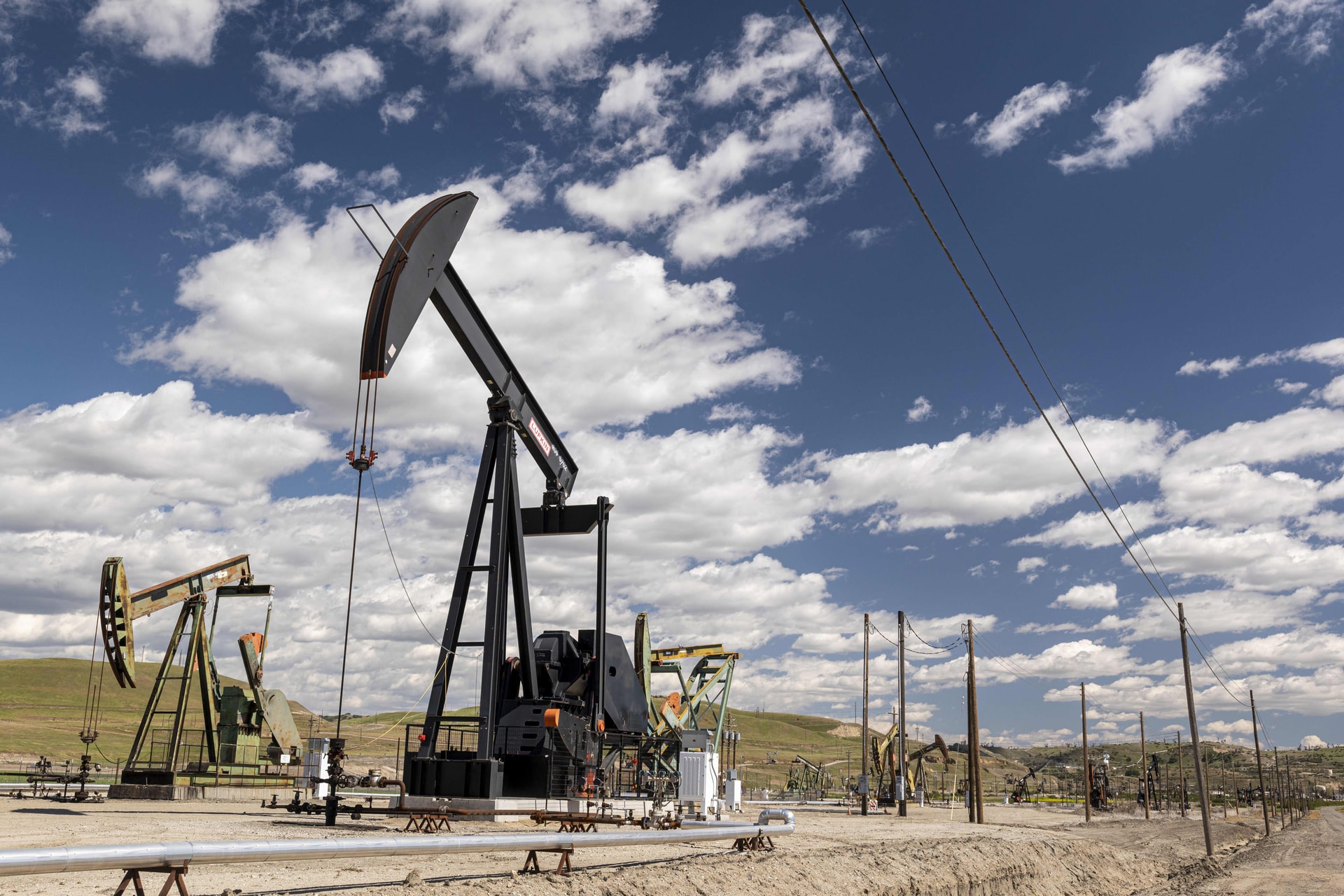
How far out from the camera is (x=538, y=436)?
70.9 feet

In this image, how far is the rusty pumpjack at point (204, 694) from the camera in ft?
76.5

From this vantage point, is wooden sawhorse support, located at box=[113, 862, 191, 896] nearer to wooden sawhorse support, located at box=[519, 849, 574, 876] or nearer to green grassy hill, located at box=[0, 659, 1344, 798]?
wooden sawhorse support, located at box=[519, 849, 574, 876]

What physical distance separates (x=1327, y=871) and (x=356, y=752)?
234ft

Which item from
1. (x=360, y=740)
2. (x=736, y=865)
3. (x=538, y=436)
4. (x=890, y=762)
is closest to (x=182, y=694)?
(x=538, y=436)

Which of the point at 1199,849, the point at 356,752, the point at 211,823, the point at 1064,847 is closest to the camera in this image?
the point at 211,823

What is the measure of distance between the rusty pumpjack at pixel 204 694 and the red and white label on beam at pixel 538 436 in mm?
10541

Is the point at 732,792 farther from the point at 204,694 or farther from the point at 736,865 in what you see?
the point at 204,694

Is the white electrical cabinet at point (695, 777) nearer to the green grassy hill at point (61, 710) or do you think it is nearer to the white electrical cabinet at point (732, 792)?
the white electrical cabinet at point (732, 792)

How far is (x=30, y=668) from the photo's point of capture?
132000 millimetres

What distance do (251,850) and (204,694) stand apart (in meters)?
23.3

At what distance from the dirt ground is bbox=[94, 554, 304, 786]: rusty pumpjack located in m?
3.20

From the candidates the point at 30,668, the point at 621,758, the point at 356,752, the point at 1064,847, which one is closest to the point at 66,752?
the point at 356,752

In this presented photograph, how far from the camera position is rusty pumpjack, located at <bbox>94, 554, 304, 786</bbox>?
23328 millimetres

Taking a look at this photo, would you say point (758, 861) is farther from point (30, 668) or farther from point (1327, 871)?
point (30, 668)
